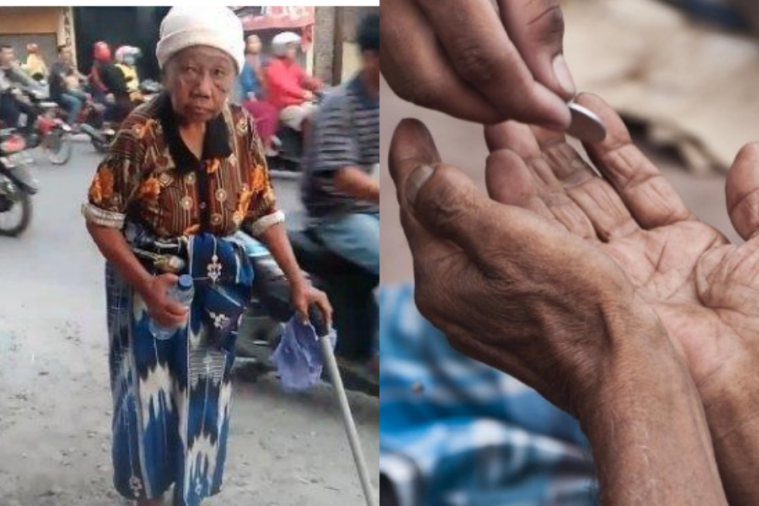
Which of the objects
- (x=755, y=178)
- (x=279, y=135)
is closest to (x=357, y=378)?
(x=279, y=135)

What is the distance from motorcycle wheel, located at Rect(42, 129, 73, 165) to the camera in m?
2.06

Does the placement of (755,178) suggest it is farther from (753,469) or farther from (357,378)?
(357,378)

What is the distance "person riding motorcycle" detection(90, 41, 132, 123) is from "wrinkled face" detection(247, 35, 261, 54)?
0.81ft

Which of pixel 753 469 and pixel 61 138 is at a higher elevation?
pixel 61 138

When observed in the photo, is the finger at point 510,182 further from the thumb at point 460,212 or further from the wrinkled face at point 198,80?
the wrinkled face at point 198,80

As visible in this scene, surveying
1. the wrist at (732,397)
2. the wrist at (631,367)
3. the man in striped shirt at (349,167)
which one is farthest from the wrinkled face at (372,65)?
the wrist at (732,397)

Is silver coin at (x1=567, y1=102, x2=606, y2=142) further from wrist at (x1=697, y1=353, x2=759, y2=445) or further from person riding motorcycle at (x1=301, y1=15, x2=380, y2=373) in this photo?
wrist at (x1=697, y1=353, x2=759, y2=445)

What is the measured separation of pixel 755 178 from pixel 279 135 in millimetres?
966

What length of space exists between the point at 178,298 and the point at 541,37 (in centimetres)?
87

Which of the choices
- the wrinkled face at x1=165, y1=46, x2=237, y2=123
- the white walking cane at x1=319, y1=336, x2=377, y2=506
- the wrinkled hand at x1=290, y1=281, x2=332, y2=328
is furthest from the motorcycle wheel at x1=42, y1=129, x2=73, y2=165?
the white walking cane at x1=319, y1=336, x2=377, y2=506

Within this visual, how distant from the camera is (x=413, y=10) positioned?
212 cm

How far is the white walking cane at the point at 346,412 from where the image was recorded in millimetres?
2160

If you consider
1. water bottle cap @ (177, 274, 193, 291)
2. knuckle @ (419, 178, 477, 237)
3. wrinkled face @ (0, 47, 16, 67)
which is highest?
wrinkled face @ (0, 47, 16, 67)

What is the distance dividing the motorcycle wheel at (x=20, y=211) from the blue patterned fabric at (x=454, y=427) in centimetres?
72
